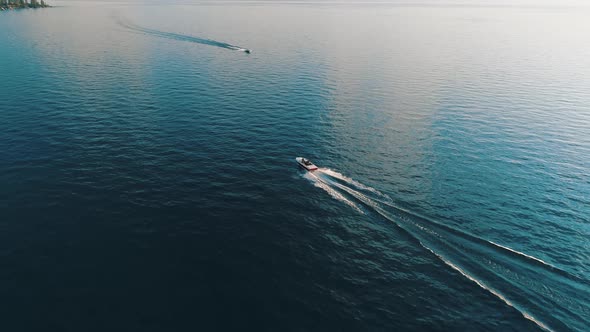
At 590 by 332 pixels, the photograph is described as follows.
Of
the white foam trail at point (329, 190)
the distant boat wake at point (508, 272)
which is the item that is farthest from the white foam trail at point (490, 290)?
the white foam trail at point (329, 190)

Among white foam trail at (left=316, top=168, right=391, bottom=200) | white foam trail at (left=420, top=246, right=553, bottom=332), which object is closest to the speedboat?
white foam trail at (left=316, top=168, right=391, bottom=200)

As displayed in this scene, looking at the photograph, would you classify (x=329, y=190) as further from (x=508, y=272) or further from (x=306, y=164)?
(x=508, y=272)

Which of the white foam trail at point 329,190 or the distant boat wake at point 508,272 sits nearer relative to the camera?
the distant boat wake at point 508,272

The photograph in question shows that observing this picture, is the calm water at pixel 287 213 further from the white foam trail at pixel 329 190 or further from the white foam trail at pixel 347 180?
the white foam trail at pixel 347 180

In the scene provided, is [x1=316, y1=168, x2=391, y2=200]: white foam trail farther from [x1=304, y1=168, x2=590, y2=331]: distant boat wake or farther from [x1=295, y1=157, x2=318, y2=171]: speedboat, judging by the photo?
[x1=304, y1=168, x2=590, y2=331]: distant boat wake

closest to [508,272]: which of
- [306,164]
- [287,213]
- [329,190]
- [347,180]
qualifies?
[347,180]

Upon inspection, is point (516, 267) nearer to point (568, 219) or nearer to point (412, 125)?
point (568, 219)
